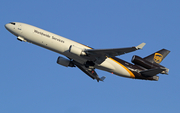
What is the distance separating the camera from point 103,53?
42.4 m

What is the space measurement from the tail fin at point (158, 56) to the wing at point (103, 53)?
38.8 ft

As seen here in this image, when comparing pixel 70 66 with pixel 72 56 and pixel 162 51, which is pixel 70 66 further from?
pixel 162 51

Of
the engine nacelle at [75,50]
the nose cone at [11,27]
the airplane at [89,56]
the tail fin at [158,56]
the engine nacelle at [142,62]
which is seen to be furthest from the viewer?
the tail fin at [158,56]

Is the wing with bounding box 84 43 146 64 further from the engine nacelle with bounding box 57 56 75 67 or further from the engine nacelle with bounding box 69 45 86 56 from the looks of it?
the engine nacelle with bounding box 57 56 75 67

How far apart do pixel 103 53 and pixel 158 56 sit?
15.1 metres

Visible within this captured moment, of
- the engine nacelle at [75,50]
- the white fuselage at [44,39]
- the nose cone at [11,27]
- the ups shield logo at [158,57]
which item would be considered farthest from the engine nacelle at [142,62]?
the nose cone at [11,27]

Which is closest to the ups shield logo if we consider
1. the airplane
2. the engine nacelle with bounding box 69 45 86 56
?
the airplane

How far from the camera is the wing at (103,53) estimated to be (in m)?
38.4

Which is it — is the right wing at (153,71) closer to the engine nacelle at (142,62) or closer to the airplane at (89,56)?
the airplane at (89,56)

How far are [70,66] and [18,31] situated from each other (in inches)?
494

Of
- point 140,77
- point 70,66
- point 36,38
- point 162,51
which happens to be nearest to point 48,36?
point 36,38

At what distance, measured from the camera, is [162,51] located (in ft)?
172

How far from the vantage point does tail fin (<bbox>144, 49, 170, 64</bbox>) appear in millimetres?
50894

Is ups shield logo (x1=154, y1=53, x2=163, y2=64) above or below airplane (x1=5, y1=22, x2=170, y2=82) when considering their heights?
above
